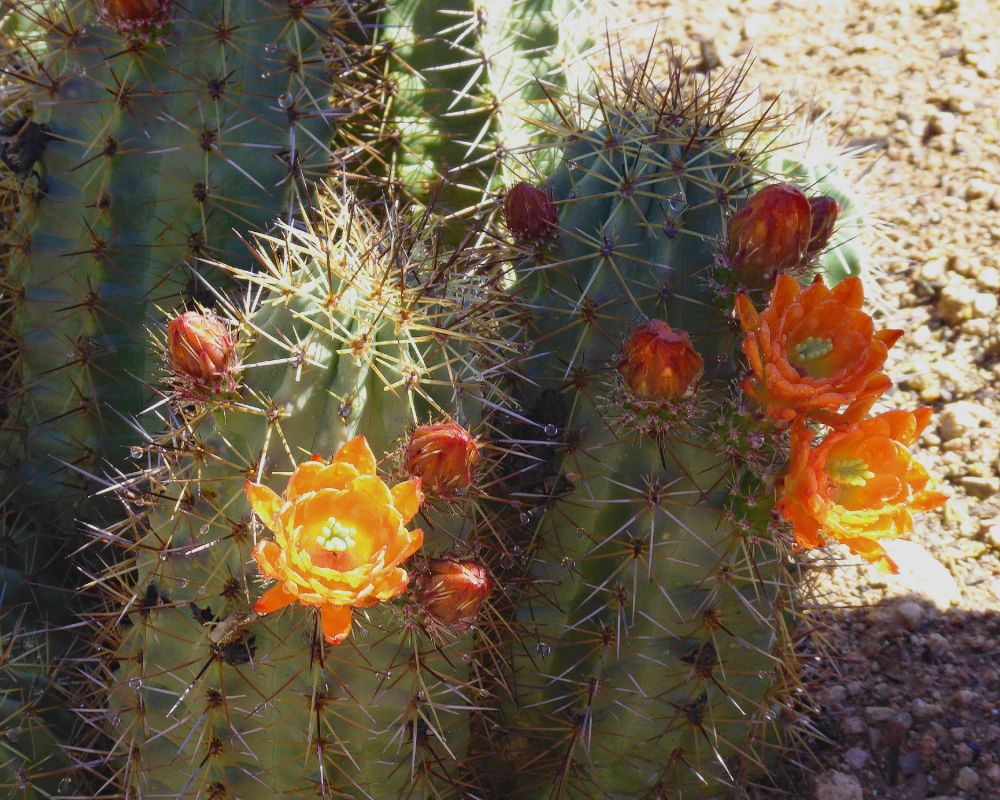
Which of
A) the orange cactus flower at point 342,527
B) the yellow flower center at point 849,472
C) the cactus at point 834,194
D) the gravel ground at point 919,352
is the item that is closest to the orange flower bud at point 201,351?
the orange cactus flower at point 342,527

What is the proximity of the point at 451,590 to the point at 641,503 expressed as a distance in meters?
0.47

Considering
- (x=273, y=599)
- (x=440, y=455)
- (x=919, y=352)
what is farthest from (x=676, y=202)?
(x=919, y=352)

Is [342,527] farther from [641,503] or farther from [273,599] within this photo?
[641,503]

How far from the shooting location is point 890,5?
15.7ft

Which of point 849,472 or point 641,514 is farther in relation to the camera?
point 641,514

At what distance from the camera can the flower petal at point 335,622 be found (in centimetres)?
172

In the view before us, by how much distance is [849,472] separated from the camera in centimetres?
201

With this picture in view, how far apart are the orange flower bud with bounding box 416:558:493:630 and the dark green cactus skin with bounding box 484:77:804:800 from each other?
1.13ft

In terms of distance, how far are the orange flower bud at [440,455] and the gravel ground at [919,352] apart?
95 centimetres

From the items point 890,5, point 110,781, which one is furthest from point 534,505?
point 890,5

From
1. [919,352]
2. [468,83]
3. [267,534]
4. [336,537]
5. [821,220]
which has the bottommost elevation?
[919,352]

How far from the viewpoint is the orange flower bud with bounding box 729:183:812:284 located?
6.91 ft

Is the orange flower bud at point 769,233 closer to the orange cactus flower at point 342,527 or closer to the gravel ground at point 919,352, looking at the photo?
the gravel ground at point 919,352

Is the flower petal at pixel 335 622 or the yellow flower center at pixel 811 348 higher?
the yellow flower center at pixel 811 348
